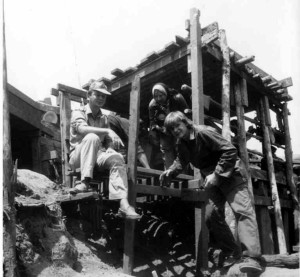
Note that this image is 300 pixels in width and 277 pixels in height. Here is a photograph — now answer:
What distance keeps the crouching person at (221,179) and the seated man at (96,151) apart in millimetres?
715

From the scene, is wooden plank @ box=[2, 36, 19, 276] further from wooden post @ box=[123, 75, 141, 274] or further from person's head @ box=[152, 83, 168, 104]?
person's head @ box=[152, 83, 168, 104]

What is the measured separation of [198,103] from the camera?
6316mm

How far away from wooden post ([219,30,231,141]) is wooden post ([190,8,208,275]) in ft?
1.83

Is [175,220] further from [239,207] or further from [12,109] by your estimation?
[12,109]

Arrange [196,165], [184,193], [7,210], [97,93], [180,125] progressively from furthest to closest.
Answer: [184,193] < [97,93] < [196,165] < [180,125] < [7,210]

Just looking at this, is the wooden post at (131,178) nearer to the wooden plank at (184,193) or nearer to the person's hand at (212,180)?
the wooden plank at (184,193)

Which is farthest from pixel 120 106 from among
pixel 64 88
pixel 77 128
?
pixel 77 128

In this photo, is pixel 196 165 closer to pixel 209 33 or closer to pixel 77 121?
pixel 77 121

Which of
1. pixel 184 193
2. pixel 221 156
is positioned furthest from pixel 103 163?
pixel 221 156

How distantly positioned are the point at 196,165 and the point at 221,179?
23.1 inches

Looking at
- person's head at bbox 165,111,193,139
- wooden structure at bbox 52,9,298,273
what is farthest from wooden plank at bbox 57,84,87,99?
person's head at bbox 165,111,193,139

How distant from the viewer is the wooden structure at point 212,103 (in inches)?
220

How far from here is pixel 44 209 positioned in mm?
5145

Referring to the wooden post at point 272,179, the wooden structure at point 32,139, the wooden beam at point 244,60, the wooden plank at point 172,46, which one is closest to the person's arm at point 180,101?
the wooden plank at point 172,46
